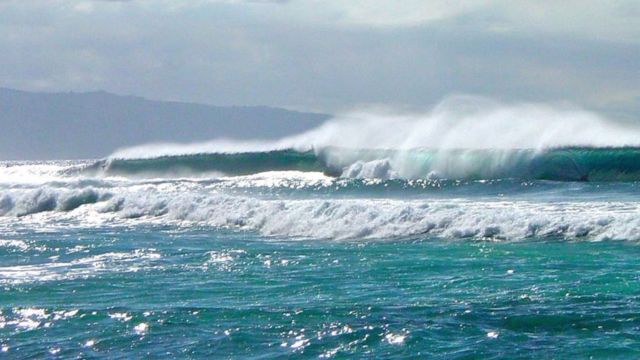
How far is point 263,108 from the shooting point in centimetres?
14975

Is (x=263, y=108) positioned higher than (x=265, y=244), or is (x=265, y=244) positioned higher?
(x=263, y=108)

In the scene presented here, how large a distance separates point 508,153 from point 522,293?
2565 centimetres

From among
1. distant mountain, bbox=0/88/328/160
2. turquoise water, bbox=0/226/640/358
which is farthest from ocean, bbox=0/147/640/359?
distant mountain, bbox=0/88/328/160

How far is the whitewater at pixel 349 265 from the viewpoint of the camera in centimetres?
1249

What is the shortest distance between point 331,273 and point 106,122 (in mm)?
152968

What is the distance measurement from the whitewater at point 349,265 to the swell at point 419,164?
0.13 meters

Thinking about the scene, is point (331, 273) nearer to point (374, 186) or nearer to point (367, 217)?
point (367, 217)

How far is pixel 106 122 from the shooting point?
166500 millimetres

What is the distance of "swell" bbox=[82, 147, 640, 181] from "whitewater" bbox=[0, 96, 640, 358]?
130 mm

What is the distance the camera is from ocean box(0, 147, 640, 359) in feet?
40.7

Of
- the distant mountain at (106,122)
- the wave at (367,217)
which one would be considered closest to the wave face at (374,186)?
the wave at (367,217)

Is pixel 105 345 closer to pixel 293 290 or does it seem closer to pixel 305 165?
pixel 293 290

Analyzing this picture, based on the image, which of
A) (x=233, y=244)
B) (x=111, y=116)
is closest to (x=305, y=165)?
(x=233, y=244)

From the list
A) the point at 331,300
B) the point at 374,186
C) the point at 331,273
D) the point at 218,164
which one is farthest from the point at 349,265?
the point at 218,164
